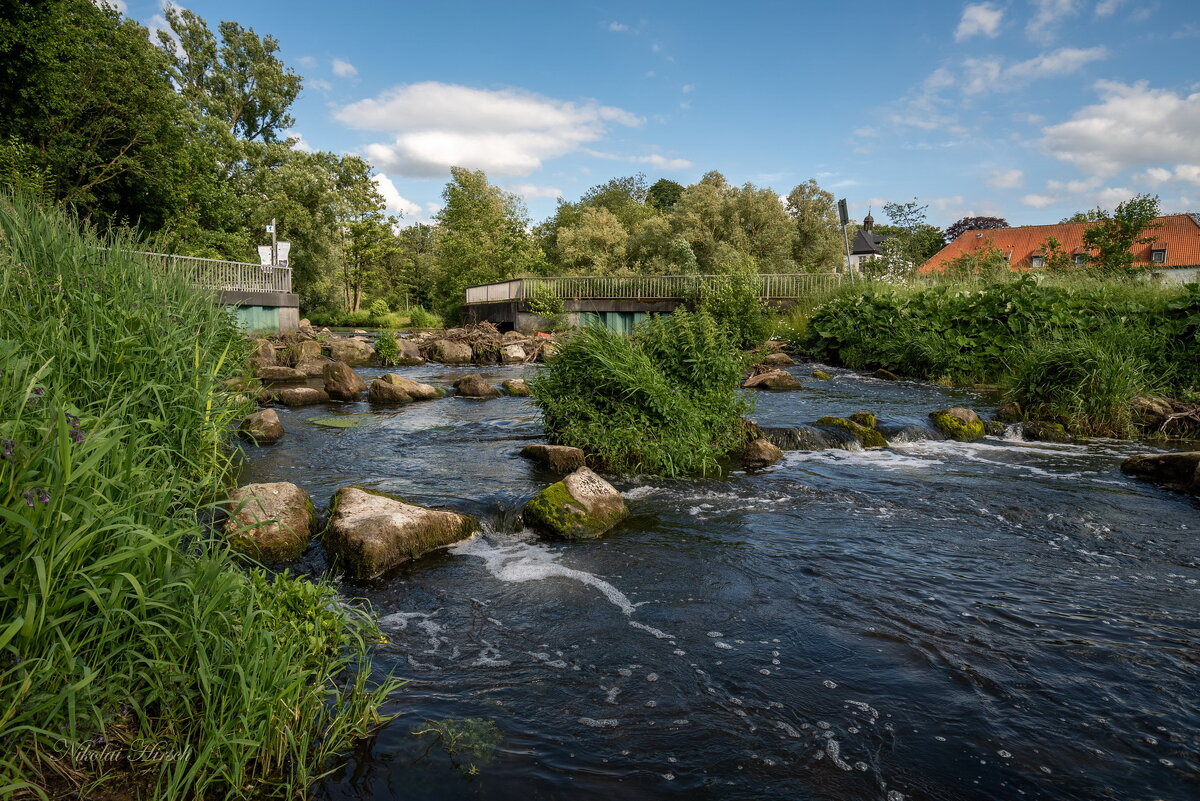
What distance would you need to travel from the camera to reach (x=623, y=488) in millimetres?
8211

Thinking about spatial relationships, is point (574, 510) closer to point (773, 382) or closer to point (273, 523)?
point (273, 523)

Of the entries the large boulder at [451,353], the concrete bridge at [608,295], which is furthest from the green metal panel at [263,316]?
the concrete bridge at [608,295]

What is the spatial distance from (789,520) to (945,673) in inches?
120

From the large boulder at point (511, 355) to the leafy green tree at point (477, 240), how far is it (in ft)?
58.3

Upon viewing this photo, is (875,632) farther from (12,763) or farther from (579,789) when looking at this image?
(12,763)

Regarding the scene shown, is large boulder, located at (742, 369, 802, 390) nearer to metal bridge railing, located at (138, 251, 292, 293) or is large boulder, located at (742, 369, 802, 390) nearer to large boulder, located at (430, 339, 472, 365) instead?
large boulder, located at (430, 339, 472, 365)

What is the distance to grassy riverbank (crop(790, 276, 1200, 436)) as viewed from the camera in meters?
11.8

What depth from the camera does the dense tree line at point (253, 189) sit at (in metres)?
22.0

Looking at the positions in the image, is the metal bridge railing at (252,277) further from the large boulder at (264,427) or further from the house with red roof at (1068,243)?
the house with red roof at (1068,243)

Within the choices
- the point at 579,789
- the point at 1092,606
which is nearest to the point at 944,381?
the point at 1092,606

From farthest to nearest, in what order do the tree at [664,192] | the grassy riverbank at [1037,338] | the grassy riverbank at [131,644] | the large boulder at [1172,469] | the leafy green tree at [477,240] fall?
the tree at [664,192] → the leafy green tree at [477,240] → the grassy riverbank at [1037,338] → the large boulder at [1172,469] → the grassy riverbank at [131,644]

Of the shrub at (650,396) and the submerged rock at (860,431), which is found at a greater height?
the shrub at (650,396)

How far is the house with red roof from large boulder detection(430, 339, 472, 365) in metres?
32.5

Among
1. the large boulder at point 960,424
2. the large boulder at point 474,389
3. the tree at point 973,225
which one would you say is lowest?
the large boulder at point 474,389
